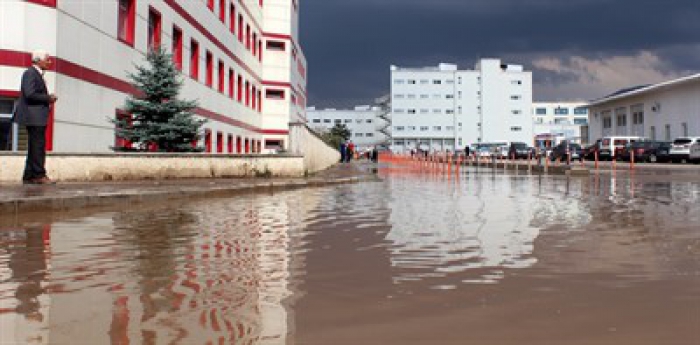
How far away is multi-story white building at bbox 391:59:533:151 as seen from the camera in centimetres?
13762

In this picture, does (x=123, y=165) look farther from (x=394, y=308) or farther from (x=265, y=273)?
(x=394, y=308)

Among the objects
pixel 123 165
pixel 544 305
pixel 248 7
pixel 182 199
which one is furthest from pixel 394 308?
pixel 248 7

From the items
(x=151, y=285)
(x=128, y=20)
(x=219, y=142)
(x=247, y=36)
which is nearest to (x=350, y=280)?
(x=151, y=285)

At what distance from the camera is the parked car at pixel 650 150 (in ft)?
158

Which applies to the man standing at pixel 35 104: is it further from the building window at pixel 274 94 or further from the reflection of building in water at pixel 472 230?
the building window at pixel 274 94

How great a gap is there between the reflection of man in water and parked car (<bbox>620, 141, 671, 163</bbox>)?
48037mm

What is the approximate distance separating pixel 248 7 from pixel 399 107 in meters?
96.7

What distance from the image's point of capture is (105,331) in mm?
3270

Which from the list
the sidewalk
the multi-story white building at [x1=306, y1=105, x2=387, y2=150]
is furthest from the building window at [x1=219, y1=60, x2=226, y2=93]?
the multi-story white building at [x1=306, y1=105, x2=387, y2=150]

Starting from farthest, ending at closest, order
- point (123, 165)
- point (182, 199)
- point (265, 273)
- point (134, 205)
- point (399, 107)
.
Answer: point (399, 107)
point (123, 165)
point (182, 199)
point (134, 205)
point (265, 273)

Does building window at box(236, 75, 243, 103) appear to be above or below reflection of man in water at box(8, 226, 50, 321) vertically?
above

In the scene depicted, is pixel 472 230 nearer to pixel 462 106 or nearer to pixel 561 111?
pixel 462 106

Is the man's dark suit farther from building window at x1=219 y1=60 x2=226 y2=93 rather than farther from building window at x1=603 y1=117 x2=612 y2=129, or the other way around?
building window at x1=603 y1=117 x2=612 y2=129

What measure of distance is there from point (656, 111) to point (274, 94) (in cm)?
4262
